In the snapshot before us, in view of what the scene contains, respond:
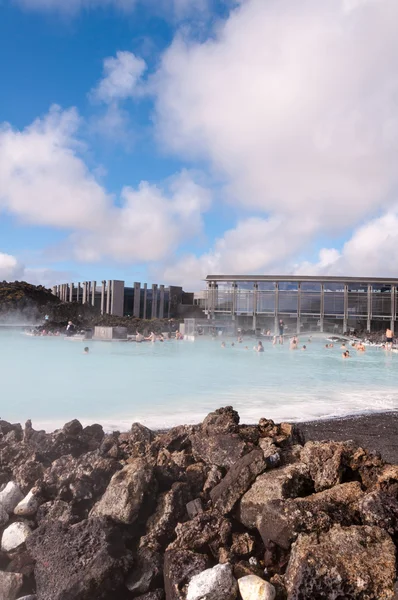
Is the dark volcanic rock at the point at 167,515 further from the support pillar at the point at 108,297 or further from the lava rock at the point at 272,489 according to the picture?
the support pillar at the point at 108,297

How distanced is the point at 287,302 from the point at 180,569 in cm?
4930

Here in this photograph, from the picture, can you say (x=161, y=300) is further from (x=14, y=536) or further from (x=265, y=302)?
(x=14, y=536)

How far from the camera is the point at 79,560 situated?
2914 mm

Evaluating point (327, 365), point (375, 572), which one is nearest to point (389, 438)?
point (375, 572)

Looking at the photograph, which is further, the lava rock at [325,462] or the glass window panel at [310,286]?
the glass window panel at [310,286]

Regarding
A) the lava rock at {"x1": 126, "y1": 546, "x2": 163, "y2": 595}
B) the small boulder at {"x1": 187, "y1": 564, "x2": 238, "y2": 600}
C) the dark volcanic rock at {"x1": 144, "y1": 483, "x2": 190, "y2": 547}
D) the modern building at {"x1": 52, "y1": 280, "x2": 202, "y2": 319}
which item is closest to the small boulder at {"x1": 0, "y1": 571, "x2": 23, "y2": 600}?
the lava rock at {"x1": 126, "y1": 546, "x2": 163, "y2": 595}

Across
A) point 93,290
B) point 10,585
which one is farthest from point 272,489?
point 93,290

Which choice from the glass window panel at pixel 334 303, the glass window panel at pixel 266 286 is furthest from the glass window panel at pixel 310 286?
the glass window panel at pixel 266 286

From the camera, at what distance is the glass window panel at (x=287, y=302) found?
50656 mm

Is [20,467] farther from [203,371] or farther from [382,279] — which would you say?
[382,279]

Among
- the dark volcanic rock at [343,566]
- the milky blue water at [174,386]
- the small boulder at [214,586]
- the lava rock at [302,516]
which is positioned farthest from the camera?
the milky blue water at [174,386]

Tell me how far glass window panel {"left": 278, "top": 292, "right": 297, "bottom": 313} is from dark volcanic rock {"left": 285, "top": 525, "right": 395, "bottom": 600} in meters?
48.8

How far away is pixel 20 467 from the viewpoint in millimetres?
4035

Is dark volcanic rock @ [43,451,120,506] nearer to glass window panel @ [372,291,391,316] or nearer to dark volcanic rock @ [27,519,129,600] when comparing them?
dark volcanic rock @ [27,519,129,600]
